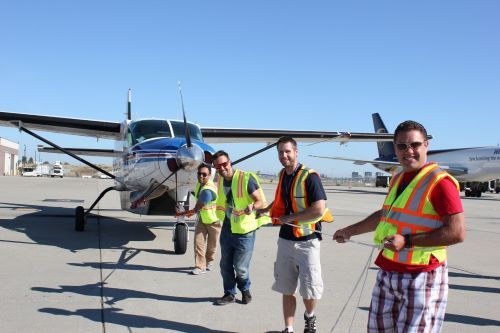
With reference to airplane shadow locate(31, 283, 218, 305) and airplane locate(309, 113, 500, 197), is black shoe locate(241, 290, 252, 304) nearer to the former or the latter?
airplane shadow locate(31, 283, 218, 305)

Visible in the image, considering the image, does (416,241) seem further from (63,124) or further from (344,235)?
(63,124)

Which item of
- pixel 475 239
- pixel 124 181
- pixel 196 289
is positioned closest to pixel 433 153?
pixel 475 239

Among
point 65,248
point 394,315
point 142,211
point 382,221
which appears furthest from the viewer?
point 142,211

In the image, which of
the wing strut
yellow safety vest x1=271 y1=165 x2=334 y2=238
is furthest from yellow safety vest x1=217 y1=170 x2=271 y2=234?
the wing strut

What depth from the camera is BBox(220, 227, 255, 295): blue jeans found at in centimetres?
514

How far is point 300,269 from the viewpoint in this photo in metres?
4.13

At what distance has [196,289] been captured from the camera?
5781mm

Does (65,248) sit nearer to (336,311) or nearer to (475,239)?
(336,311)

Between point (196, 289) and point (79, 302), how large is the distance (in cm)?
138

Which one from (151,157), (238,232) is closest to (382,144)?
(151,157)

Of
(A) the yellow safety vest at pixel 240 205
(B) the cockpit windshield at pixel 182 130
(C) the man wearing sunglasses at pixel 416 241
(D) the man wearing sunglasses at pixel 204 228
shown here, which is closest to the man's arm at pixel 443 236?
(C) the man wearing sunglasses at pixel 416 241

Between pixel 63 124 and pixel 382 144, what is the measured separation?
37421 mm

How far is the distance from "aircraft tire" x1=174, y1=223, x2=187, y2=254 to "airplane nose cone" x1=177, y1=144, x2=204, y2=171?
3.95ft

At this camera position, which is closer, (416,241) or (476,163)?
(416,241)
